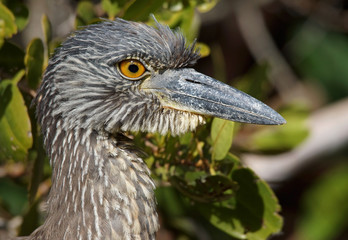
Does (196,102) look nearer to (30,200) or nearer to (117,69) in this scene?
(117,69)

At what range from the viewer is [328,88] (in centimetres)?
687

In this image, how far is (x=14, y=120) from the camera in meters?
2.61

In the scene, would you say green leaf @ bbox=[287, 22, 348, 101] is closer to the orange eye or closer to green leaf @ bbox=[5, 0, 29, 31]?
green leaf @ bbox=[5, 0, 29, 31]

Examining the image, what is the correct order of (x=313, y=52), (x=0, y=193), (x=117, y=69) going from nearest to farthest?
1. (x=117, y=69)
2. (x=0, y=193)
3. (x=313, y=52)

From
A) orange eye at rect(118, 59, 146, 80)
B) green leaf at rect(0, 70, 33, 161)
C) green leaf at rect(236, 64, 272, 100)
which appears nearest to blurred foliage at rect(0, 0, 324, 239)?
green leaf at rect(0, 70, 33, 161)

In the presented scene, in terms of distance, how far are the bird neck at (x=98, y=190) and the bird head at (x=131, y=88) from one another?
0.30 feet

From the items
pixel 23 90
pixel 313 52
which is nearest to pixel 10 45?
pixel 23 90

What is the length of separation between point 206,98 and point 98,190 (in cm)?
60

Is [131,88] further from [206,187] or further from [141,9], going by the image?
[206,187]

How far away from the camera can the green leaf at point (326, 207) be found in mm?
5879

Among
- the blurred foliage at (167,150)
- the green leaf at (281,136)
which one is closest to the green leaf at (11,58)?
the blurred foliage at (167,150)

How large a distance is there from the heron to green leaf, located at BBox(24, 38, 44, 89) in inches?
6.3

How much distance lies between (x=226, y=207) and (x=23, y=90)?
3.69 feet

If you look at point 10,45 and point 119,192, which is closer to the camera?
point 119,192
